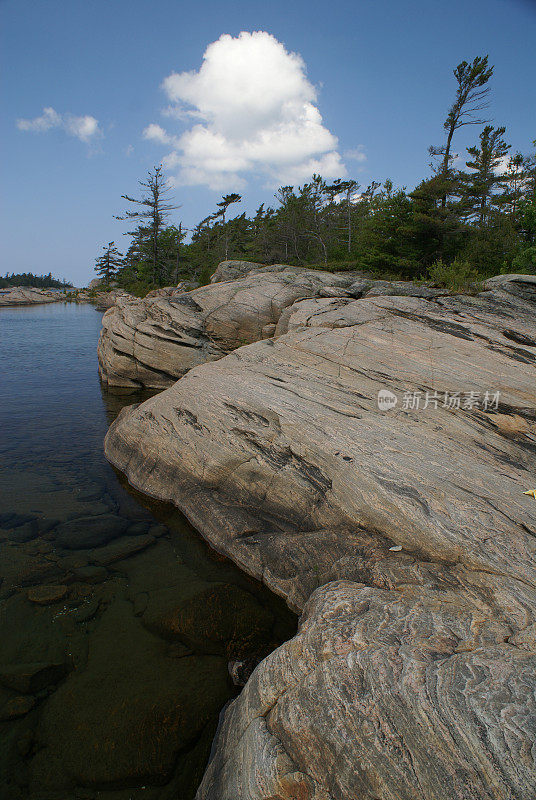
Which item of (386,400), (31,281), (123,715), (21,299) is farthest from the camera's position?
(31,281)

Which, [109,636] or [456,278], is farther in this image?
[456,278]

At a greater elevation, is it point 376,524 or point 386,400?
point 386,400

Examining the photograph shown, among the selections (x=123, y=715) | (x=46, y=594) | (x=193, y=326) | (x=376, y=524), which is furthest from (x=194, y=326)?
(x=123, y=715)

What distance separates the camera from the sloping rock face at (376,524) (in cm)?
348

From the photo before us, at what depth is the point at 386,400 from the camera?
10.1 m

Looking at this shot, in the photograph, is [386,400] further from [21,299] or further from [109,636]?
[21,299]

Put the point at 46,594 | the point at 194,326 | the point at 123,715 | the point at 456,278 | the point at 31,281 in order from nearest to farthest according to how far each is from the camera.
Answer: the point at 123,715 → the point at 46,594 → the point at 456,278 → the point at 194,326 → the point at 31,281

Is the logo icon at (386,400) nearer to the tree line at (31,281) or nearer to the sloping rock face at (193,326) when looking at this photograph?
the sloping rock face at (193,326)

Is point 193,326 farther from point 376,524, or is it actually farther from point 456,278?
point 376,524

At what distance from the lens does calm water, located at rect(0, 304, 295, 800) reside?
4680mm

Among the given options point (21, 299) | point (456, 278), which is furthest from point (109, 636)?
point (21, 299)

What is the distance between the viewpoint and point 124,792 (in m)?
4.43

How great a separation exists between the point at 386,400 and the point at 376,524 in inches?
152

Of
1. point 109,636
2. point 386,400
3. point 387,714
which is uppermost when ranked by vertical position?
point 386,400
